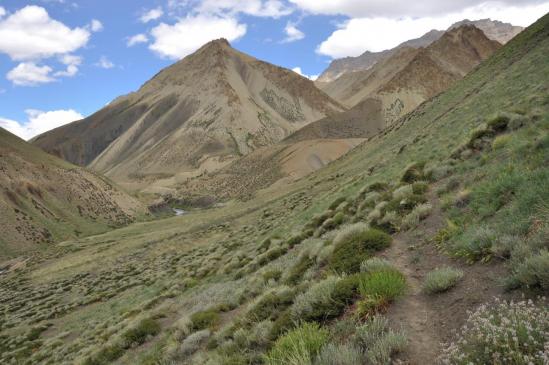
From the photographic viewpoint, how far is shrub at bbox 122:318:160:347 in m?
14.2

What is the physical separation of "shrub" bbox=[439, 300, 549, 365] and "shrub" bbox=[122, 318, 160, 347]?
1239 centimetres

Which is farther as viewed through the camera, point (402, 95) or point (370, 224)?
point (402, 95)

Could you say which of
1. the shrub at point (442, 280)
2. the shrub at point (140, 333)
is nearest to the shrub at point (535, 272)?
the shrub at point (442, 280)

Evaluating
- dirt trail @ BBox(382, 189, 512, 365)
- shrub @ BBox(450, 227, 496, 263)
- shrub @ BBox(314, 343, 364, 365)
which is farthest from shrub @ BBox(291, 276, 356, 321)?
shrub @ BBox(450, 227, 496, 263)

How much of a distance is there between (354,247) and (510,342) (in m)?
5.82

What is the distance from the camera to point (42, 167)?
377 ft

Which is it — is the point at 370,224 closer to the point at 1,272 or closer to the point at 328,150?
the point at 1,272

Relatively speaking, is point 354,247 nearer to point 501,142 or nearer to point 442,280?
point 442,280

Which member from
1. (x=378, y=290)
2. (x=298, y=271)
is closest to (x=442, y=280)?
(x=378, y=290)

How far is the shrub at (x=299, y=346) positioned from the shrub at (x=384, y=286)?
1.17 m

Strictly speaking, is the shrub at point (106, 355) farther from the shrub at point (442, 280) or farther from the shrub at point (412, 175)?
the shrub at point (412, 175)

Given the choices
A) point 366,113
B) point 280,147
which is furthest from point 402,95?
point 280,147

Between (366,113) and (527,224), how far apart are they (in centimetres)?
16012

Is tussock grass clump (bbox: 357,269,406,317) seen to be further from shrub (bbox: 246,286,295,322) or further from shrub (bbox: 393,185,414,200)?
shrub (bbox: 393,185,414,200)
